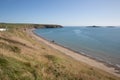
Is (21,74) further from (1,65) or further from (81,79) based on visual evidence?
(81,79)

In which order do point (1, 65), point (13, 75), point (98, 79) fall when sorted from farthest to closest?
point (98, 79) → point (1, 65) → point (13, 75)

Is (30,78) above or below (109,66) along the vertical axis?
above

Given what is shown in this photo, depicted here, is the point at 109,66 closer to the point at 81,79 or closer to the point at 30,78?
the point at 81,79

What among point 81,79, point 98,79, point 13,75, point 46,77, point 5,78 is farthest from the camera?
point 98,79

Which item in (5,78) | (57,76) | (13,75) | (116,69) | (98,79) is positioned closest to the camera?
(5,78)

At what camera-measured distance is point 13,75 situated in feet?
36.3

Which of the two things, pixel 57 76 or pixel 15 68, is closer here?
pixel 15 68

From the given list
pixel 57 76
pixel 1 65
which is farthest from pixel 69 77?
pixel 1 65

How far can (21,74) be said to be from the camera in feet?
37.8

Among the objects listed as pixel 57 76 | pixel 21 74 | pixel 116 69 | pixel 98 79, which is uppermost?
pixel 21 74

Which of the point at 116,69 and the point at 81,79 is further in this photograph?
the point at 116,69

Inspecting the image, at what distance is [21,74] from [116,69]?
2283 cm

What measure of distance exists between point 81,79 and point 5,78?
23.0 ft

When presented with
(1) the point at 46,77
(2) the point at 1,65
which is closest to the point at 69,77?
(1) the point at 46,77
